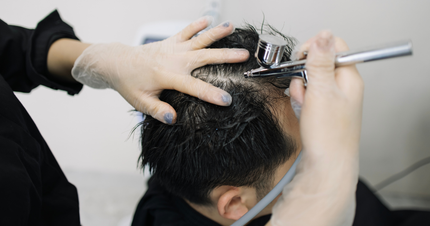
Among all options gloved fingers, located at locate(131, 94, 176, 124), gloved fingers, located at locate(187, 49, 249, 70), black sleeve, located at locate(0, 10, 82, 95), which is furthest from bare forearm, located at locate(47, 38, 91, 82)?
gloved fingers, located at locate(187, 49, 249, 70)

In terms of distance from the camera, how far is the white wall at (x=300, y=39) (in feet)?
3.27

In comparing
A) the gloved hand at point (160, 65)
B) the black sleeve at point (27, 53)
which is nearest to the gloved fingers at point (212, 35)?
the gloved hand at point (160, 65)

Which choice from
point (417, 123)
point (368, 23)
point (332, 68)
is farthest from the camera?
point (417, 123)

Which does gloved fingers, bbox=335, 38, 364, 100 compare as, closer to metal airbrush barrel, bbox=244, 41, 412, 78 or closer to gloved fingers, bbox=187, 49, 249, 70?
metal airbrush barrel, bbox=244, 41, 412, 78

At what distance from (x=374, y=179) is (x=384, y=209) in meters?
0.71

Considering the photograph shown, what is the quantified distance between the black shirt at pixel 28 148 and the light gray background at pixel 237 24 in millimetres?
394

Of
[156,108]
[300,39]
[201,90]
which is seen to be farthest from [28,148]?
[300,39]

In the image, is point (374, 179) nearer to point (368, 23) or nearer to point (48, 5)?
point (368, 23)

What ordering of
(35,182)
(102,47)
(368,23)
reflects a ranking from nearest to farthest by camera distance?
1. (35,182)
2. (102,47)
3. (368,23)

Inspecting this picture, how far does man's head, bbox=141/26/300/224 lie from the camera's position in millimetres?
570

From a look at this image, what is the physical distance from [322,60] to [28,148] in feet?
2.21

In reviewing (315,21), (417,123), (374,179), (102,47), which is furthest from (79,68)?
(374,179)

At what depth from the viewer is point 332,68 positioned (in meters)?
0.43

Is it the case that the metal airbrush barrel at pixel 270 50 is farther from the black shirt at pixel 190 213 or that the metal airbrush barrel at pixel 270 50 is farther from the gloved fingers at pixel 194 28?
the black shirt at pixel 190 213
